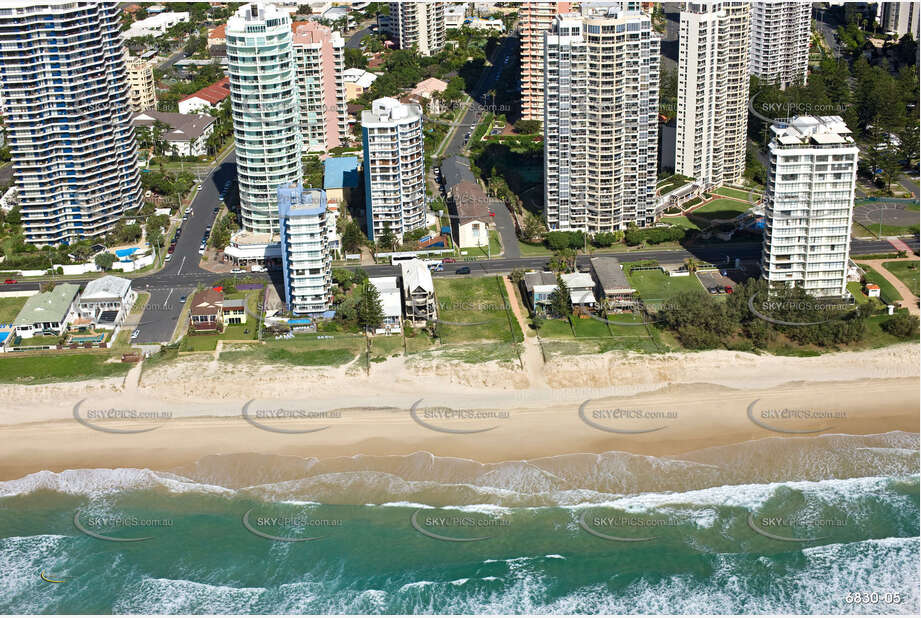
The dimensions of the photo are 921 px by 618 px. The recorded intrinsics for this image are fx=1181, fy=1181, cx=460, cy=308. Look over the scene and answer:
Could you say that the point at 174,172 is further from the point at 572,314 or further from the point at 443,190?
the point at 572,314

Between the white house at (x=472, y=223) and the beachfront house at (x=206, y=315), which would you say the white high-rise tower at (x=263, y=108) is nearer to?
the white house at (x=472, y=223)

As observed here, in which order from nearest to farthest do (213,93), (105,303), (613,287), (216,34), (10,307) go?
(613,287), (105,303), (10,307), (213,93), (216,34)

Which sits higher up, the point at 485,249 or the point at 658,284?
the point at 485,249

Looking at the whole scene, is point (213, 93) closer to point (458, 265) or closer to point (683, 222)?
point (458, 265)

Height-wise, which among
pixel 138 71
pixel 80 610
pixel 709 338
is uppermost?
pixel 138 71

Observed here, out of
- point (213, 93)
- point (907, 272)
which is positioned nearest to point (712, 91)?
point (907, 272)

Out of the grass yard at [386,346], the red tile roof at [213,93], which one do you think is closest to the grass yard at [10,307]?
the grass yard at [386,346]

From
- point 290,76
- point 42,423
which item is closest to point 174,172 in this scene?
point 290,76
